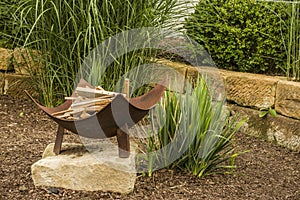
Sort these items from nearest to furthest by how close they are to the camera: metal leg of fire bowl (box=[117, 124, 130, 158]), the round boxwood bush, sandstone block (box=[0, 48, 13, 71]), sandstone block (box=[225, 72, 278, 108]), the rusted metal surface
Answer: the rusted metal surface → metal leg of fire bowl (box=[117, 124, 130, 158]) → sandstone block (box=[225, 72, 278, 108]) → the round boxwood bush → sandstone block (box=[0, 48, 13, 71])

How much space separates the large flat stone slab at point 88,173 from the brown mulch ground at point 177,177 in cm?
4

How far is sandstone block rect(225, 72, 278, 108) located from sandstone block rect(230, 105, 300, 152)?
0.23ft

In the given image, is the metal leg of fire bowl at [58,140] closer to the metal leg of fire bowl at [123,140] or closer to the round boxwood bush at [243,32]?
the metal leg of fire bowl at [123,140]

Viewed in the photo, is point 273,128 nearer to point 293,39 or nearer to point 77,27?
point 293,39

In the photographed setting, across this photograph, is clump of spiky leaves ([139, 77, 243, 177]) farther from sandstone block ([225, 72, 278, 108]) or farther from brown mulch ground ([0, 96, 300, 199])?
sandstone block ([225, 72, 278, 108])

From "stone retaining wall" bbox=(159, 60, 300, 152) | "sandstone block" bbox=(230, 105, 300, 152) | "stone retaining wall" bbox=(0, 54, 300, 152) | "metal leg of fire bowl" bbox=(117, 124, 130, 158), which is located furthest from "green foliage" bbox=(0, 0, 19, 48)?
"sandstone block" bbox=(230, 105, 300, 152)

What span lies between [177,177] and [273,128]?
4.25 feet

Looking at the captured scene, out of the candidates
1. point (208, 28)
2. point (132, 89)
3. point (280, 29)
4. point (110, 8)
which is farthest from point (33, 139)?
point (280, 29)

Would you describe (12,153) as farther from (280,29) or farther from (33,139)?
(280,29)

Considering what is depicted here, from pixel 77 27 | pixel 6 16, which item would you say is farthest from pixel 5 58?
pixel 77 27

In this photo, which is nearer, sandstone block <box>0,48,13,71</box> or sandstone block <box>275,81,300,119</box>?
sandstone block <box>275,81,300,119</box>

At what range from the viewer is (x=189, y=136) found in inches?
114

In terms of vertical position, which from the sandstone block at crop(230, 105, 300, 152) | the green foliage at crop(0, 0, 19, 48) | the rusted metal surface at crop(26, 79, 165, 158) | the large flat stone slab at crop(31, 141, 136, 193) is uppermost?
the green foliage at crop(0, 0, 19, 48)

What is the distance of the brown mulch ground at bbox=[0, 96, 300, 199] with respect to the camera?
8.93ft
